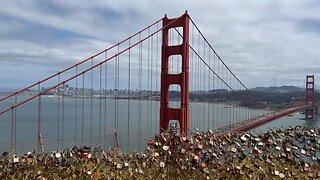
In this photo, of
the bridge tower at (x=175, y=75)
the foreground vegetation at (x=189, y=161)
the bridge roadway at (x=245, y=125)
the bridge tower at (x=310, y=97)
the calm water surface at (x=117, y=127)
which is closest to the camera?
the foreground vegetation at (x=189, y=161)

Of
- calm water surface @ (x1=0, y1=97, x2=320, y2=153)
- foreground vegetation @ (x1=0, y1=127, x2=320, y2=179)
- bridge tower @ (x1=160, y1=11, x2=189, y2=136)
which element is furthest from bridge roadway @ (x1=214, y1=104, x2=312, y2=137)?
bridge tower @ (x1=160, y1=11, x2=189, y2=136)

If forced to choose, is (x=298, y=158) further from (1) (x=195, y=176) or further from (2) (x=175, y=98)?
(2) (x=175, y=98)

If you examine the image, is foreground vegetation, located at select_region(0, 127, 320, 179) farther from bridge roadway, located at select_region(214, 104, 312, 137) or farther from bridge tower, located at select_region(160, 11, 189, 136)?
bridge tower, located at select_region(160, 11, 189, 136)

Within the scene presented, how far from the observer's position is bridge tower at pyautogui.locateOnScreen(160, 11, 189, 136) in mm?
14320

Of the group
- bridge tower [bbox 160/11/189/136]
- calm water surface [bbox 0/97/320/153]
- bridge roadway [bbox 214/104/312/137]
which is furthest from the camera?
bridge tower [bbox 160/11/189/136]

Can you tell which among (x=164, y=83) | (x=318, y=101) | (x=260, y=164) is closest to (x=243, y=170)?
(x=260, y=164)

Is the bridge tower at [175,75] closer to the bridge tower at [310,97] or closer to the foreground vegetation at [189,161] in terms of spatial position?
the foreground vegetation at [189,161]

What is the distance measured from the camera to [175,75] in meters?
14.6

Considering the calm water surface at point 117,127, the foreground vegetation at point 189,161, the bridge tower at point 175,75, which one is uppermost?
the bridge tower at point 175,75

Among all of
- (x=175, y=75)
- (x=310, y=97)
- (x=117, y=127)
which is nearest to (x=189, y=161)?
(x=175, y=75)

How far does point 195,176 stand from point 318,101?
5009 centimetres

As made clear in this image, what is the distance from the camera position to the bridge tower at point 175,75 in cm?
1432

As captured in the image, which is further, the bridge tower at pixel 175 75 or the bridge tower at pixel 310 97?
the bridge tower at pixel 310 97

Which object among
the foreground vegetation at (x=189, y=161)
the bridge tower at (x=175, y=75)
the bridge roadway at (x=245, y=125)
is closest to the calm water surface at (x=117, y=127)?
the bridge roadway at (x=245, y=125)
